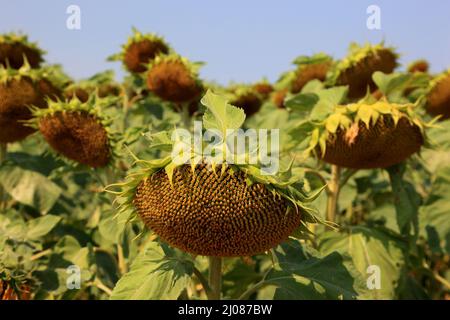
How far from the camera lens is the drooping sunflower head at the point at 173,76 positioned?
151 inches

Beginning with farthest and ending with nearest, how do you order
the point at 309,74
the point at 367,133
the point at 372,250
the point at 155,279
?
the point at 309,74 < the point at 372,250 < the point at 367,133 < the point at 155,279

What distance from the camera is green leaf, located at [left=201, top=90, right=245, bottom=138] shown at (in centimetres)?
161

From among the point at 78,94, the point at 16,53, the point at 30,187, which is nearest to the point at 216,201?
the point at 30,187

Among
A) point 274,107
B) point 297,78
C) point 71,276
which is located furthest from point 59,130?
point 274,107

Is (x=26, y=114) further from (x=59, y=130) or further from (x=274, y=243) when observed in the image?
(x=274, y=243)

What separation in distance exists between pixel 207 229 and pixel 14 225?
61.5 inches

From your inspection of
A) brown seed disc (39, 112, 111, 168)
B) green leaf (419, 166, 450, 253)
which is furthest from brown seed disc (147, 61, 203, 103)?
green leaf (419, 166, 450, 253)

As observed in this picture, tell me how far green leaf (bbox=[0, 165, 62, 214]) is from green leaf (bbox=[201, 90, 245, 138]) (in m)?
1.86

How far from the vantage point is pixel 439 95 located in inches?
138

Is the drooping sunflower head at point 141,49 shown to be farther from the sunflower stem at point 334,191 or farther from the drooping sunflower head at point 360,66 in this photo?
the sunflower stem at point 334,191

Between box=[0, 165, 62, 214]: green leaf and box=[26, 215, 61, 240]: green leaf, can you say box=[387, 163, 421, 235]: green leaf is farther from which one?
box=[0, 165, 62, 214]: green leaf

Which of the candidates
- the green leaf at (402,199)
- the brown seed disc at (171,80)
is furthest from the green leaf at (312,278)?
the brown seed disc at (171,80)

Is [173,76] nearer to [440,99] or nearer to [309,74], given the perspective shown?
[309,74]

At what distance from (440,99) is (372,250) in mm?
1368
